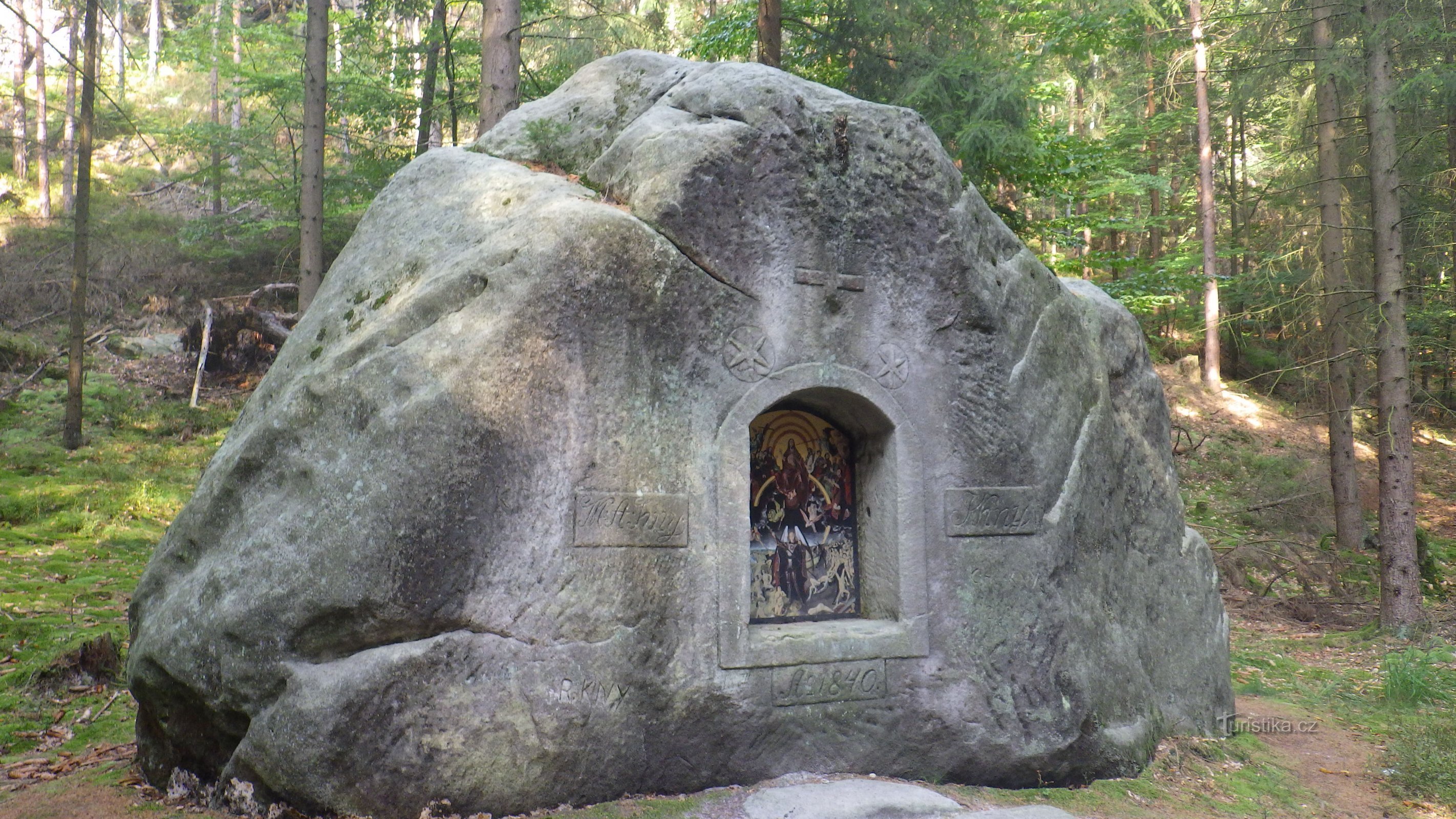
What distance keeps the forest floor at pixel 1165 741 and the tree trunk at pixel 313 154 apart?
3.36 metres

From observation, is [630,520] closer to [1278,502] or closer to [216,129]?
[216,129]

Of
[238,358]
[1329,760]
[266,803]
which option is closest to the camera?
[266,803]

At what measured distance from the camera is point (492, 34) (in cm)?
907

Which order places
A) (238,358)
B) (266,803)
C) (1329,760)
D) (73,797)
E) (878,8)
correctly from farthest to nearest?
(238,358)
(878,8)
(1329,760)
(73,797)
(266,803)

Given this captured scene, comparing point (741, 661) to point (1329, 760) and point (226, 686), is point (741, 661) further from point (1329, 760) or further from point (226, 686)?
point (1329, 760)

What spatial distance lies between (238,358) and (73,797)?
12490 millimetres

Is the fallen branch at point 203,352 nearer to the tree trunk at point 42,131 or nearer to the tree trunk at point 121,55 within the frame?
the tree trunk at point 42,131

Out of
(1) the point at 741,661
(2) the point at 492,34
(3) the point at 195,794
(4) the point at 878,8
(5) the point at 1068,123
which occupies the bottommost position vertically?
(3) the point at 195,794

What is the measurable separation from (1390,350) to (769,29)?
25.9 ft

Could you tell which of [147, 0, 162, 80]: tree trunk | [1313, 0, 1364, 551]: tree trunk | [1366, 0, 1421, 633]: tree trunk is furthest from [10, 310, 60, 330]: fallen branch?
[1366, 0, 1421, 633]: tree trunk

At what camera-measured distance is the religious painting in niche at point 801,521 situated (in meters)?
5.80

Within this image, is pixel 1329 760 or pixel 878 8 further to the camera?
pixel 878 8

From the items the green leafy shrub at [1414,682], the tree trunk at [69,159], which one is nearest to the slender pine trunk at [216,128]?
the tree trunk at [69,159]

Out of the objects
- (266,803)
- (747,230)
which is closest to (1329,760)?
(747,230)
